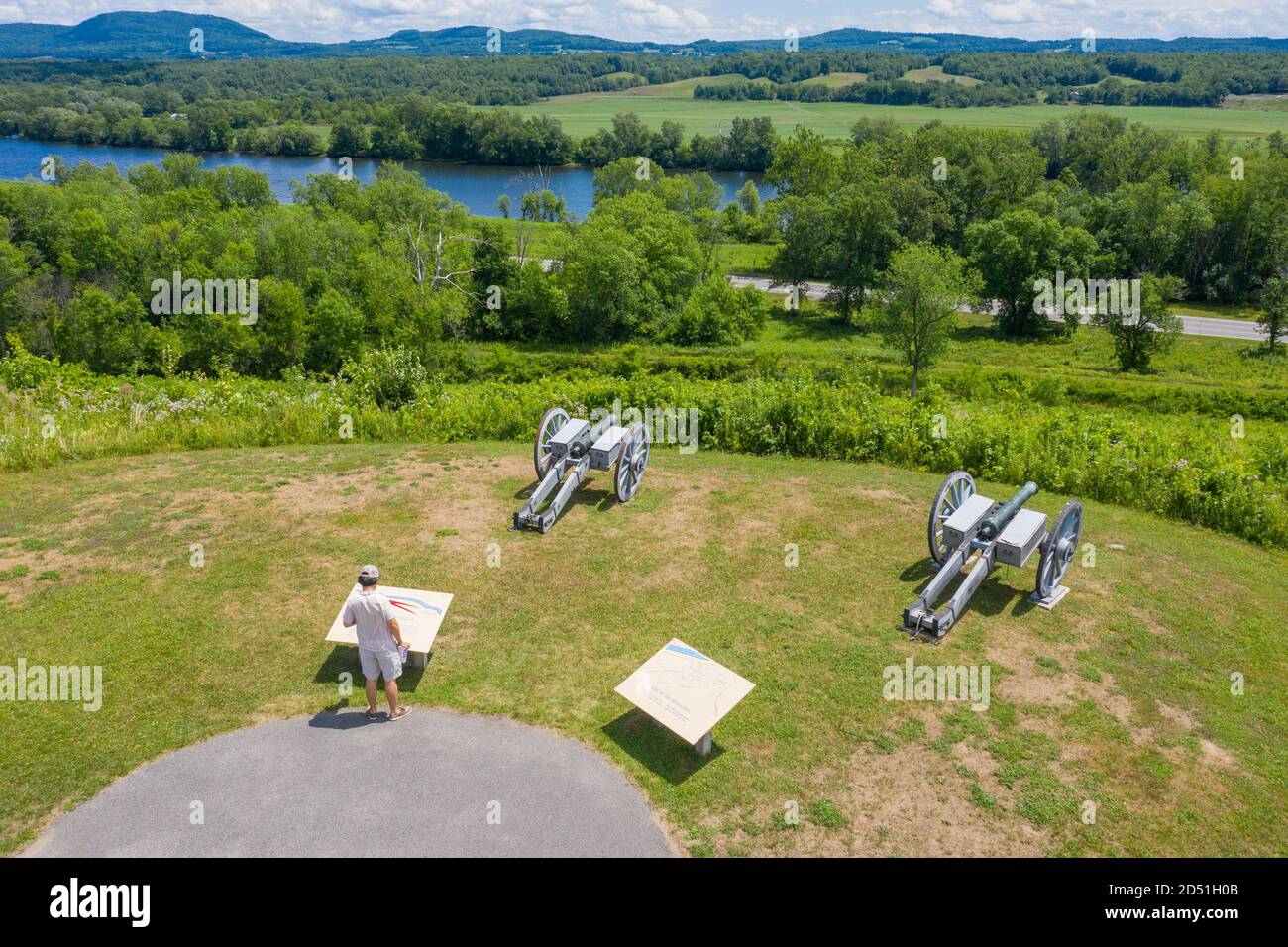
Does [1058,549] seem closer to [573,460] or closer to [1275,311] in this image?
[573,460]

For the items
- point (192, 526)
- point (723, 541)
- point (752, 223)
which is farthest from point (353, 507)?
point (752, 223)

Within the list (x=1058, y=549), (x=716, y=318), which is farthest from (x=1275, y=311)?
(x=1058, y=549)

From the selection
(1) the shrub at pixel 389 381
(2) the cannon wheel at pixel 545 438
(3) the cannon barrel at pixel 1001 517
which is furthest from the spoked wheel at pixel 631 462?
(1) the shrub at pixel 389 381

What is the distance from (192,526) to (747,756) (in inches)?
348

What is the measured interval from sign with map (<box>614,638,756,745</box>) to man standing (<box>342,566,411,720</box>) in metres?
2.23

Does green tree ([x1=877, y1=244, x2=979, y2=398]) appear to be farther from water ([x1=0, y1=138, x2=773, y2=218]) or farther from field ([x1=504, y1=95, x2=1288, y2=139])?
field ([x1=504, y1=95, x2=1288, y2=139])

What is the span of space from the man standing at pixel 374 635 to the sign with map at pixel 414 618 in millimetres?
527

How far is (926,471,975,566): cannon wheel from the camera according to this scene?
10984 millimetres

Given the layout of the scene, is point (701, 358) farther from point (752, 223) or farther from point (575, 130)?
point (575, 130)

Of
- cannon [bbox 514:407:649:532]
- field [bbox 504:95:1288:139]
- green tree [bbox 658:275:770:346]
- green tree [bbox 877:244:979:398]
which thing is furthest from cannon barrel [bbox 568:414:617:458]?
field [bbox 504:95:1288:139]

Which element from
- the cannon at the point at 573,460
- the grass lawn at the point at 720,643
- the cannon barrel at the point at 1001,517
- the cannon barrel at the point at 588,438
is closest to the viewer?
the grass lawn at the point at 720,643

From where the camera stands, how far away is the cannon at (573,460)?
12.7 meters

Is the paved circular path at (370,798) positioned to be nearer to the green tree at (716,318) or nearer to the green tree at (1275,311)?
the green tree at (716,318)

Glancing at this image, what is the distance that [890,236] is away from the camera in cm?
5253
